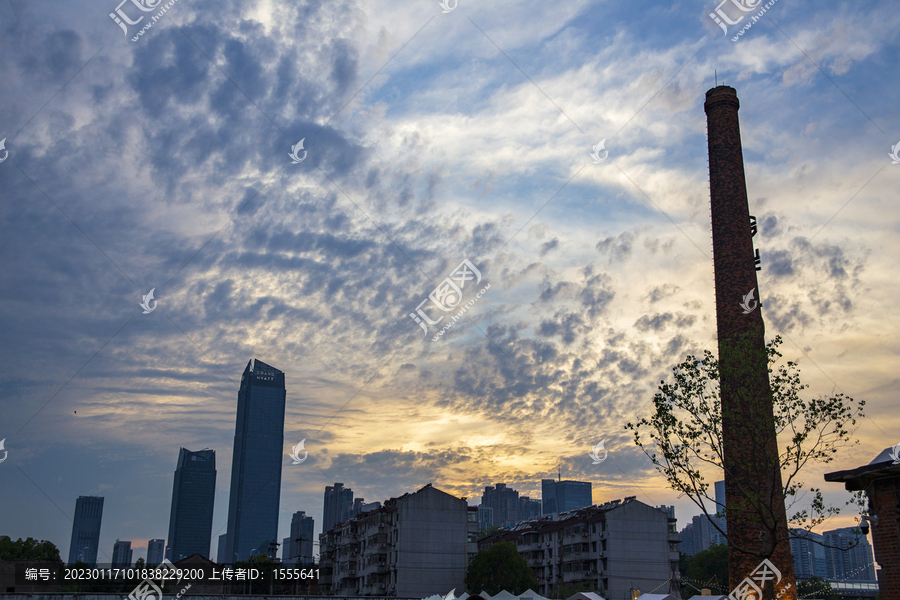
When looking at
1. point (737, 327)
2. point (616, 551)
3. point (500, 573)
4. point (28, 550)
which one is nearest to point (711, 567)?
point (616, 551)

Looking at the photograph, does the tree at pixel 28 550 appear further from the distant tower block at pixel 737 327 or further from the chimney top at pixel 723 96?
the chimney top at pixel 723 96

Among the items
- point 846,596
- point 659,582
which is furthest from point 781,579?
point 846,596

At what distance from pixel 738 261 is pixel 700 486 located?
1574cm

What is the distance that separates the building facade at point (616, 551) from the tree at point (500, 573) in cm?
618

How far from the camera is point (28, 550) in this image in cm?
7238

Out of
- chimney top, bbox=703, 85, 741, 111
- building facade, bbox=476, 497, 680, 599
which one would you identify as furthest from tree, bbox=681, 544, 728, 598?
chimney top, bbox=703, 85, 741, 111

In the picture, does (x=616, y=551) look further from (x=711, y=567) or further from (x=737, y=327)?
(x=737, y=327)

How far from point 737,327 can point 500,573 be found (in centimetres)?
4063

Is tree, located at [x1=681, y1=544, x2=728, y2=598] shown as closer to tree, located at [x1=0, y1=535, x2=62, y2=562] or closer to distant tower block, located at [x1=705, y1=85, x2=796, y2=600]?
distant tower block, located at [x1=705, y1=85, x2=796, y2=600]

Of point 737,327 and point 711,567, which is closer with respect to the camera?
point 737,327

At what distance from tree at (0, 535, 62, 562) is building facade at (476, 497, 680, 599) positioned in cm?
5294

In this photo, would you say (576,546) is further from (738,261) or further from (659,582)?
(738,261)

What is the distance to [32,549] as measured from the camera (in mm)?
73250

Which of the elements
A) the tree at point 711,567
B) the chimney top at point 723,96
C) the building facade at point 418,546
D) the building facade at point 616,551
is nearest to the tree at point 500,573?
the building facade at point 616,551
